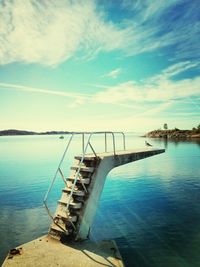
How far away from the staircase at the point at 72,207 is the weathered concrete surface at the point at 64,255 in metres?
0.43

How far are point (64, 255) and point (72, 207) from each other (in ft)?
6.52

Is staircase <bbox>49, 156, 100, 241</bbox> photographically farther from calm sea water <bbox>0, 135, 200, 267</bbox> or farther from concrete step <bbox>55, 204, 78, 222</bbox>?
A: calm sea water <bbox>0, 135, 200, 267</bbox>

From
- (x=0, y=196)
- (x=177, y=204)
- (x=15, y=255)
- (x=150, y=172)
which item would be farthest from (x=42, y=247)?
(x=150, y=172)

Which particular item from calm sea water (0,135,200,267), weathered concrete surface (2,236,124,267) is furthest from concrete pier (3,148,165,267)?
calm sea water (0,135,200,267)

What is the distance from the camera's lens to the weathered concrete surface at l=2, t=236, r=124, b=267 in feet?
26.6

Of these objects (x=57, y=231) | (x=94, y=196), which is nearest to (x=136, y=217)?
(x=94, y=196)

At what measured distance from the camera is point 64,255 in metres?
8.66

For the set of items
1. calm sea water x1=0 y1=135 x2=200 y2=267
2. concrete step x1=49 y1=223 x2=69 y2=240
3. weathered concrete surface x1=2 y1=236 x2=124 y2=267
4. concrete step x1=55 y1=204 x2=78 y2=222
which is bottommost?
calm sea water x1=0 y1=135 x2=200 y2=267

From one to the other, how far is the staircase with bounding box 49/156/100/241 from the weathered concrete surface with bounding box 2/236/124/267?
1.41 feet

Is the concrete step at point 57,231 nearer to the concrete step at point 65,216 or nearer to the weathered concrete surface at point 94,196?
the concrete step at point 65,216

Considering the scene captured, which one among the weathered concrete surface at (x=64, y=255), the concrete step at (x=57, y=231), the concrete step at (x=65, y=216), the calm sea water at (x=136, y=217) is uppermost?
the concrete step at (x=65, y=216)

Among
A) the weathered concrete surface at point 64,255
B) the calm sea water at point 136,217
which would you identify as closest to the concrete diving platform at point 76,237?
the weathered concrete surface at point 64,255

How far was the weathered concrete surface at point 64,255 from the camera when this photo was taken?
26.6 ft

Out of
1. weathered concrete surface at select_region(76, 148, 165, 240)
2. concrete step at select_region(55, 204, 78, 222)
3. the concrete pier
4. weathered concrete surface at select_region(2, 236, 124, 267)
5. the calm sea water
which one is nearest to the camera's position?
weathered concrete surface at select_region(2, 236, 124, 267)
